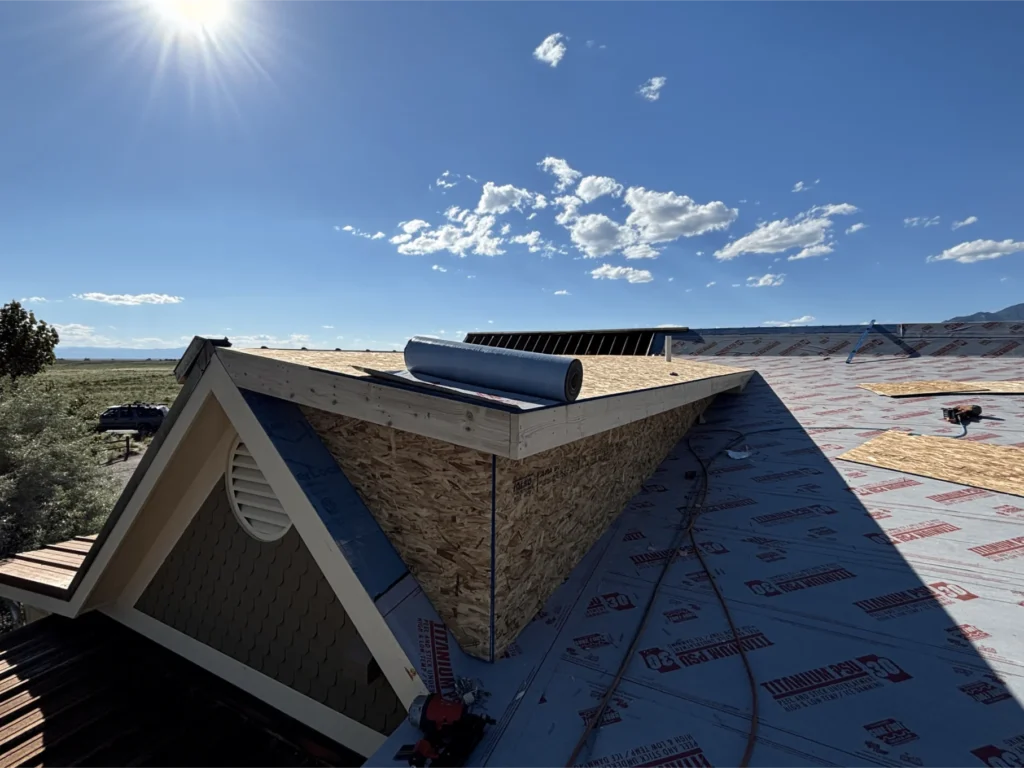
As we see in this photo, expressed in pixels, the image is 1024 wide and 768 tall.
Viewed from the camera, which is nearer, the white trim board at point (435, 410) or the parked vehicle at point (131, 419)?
the white trim board at point (435, 410)

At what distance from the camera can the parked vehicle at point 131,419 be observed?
27.2 metres

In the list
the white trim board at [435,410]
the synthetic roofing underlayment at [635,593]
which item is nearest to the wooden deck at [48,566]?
the synthetic roofing underlayment at [635,593]

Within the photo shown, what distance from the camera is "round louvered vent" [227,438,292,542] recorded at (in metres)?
4.14

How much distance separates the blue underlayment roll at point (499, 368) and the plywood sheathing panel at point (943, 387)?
12650 millimetres

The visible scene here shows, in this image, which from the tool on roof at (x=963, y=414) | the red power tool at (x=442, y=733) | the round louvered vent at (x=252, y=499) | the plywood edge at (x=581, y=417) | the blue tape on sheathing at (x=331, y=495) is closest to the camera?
the red power tool at (x=442, y=733)

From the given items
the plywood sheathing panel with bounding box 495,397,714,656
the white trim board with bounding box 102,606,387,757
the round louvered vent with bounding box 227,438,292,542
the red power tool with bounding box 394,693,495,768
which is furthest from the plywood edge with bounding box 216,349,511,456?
the white trim board with bounding box 102,606,387,757

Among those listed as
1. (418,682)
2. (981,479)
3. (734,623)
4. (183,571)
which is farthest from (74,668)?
(981,479)

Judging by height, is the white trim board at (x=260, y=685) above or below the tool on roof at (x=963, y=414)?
below

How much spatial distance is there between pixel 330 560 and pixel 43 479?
52.5ft

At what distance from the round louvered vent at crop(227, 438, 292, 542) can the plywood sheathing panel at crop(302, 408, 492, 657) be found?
870 mm

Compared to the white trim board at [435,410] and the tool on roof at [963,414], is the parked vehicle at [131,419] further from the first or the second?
the tool on roof at [963,414]

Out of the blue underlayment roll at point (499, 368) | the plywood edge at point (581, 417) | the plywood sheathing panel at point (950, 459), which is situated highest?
the blue underlayment roll at point (499, 368)

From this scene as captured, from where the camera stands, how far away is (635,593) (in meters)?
4.32

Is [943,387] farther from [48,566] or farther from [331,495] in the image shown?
[48,566]
